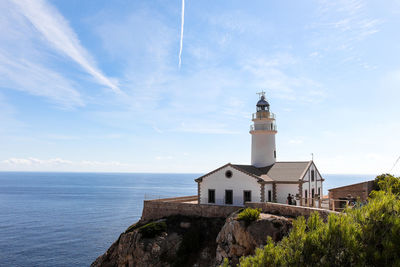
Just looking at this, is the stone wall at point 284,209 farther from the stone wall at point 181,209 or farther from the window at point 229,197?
the window at point 229,197

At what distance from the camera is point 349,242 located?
35.0ft

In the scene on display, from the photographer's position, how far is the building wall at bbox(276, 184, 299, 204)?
→ 3466 cm

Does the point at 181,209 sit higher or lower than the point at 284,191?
lower

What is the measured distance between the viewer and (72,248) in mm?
49938

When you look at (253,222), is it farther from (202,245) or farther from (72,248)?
(72,248)

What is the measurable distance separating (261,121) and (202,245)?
61.7ft

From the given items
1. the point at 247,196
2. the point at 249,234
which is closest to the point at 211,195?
the point at 247,196

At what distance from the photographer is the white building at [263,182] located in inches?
1326

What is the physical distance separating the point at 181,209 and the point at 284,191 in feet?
39.8

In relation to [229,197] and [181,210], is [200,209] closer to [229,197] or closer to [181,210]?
[181,210]

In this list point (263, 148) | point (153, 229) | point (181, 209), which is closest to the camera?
point (153, 229)

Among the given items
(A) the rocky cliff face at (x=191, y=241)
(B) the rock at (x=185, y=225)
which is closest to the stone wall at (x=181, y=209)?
(A) the rocky cliff face at (x=191, y=241)

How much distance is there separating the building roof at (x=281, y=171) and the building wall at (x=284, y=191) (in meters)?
0.70

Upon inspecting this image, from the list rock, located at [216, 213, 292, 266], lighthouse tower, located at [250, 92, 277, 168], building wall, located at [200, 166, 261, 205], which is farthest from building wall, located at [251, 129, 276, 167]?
rock, located at [216, 213, 292, 266]
